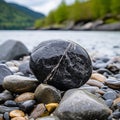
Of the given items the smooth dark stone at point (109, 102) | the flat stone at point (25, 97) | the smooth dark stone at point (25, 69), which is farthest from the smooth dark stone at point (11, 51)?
the smooth dark stone at point (109, 102)

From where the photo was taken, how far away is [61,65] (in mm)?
5801

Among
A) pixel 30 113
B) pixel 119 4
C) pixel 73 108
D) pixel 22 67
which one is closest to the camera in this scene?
pixel 73 108

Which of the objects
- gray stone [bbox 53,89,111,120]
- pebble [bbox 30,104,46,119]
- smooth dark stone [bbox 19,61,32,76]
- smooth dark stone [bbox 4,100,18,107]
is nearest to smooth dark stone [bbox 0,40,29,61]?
smooth dark stone [bbox 19,61,32,76]

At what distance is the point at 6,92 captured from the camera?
19.7 feet

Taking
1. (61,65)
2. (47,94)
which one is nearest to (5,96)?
(47,94)

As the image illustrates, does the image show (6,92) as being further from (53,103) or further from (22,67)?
(22,67)

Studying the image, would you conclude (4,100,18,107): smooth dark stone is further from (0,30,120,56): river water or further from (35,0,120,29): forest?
(35,0,120,29): forest

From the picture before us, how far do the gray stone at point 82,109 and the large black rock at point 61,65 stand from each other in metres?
0.89

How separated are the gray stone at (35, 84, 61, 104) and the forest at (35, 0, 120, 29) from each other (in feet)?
252

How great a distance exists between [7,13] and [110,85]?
19479 centimetres

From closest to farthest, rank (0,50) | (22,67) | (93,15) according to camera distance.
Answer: (22,67) < (0,50) < (93,15)

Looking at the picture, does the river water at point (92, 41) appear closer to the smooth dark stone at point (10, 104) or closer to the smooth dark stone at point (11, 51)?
the smooth dark stone at point (11, 51)

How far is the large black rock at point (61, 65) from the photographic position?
19.0 feet

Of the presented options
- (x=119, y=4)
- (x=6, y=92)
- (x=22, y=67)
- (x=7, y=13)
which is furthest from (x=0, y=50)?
(x=7, y=13)
